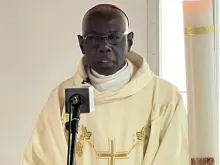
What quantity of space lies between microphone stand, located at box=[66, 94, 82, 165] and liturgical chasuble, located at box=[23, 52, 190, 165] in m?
0.17

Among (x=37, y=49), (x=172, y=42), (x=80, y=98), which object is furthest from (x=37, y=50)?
(x=80, y=98)

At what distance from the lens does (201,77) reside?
1.17 meters

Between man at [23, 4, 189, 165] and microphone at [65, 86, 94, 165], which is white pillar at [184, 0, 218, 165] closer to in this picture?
man at [23, 4, 189, 165]

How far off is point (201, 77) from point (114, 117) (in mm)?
246

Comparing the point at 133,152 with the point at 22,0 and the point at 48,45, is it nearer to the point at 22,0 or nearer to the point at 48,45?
the point at 48,45

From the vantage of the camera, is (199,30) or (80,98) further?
(199,30)

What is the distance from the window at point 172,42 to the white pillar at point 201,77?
2.24 ft

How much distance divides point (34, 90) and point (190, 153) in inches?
34.3

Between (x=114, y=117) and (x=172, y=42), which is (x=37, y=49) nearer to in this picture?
(x=172, y=42)

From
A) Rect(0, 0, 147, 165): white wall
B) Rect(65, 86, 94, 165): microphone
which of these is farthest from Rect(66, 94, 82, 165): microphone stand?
Rect(0, 0, 147, 165): white wall

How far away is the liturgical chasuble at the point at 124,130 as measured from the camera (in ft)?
3.57

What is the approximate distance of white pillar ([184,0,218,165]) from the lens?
1.16 m

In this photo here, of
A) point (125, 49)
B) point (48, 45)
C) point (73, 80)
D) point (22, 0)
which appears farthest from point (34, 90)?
point (125, 49)

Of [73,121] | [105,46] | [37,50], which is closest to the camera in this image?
[73,121]
